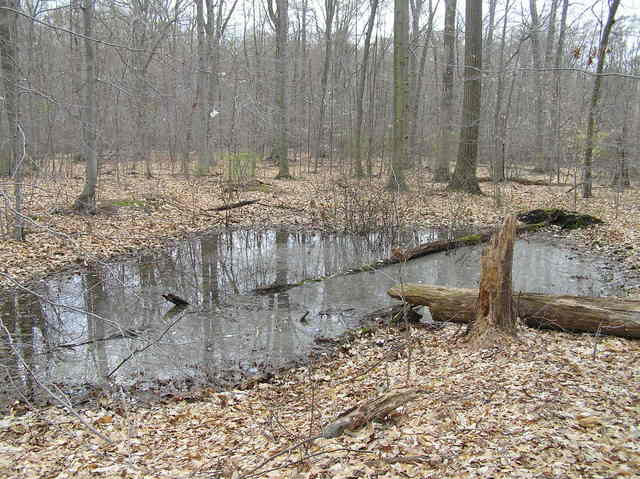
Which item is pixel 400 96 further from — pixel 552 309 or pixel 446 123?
pixel 552 309

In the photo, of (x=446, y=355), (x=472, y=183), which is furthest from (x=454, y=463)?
(x=472, y=183)

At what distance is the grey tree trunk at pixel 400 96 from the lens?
1461 cm

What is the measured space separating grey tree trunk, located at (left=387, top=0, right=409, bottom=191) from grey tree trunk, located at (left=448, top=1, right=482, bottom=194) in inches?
82.2

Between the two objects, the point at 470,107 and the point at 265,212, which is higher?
the point at 470,107

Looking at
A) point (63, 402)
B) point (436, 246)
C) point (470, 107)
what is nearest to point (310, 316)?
point (436, 246)

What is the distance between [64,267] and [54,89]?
915 centimetres

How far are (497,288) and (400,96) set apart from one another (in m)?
10.5

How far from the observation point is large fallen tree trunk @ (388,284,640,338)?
540 cm

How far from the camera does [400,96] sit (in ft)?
48.6

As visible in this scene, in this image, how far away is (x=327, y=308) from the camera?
762 cm

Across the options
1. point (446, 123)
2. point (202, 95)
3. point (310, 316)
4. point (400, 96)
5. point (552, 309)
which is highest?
point (202, 95)

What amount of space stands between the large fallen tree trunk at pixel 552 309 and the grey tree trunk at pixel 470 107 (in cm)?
987

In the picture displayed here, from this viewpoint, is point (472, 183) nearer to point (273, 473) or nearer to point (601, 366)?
point (601, 366)

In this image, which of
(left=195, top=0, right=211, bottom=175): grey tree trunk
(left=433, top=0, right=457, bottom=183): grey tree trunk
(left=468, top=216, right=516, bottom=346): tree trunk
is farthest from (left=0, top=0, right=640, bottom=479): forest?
(left=195, top=0, right=211, bottom=175): grey tree trunk
